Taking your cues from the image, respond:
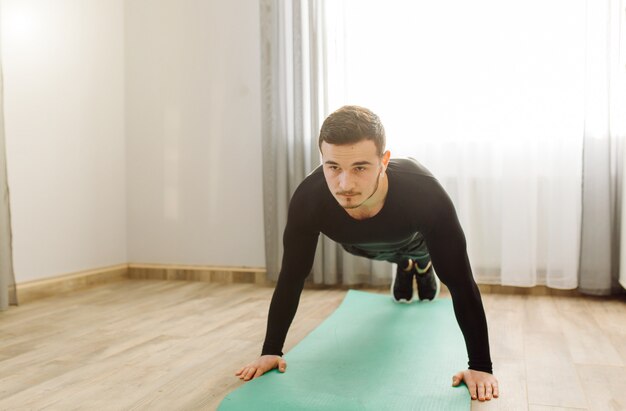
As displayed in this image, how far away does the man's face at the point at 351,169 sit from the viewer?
1.42 m

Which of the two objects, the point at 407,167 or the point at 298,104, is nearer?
the point at 407,167

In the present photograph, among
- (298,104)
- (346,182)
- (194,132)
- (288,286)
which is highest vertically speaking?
(298,104)

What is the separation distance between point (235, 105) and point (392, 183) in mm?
1926

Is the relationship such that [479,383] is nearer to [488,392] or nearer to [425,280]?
[488,392]

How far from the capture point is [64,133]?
120 inches

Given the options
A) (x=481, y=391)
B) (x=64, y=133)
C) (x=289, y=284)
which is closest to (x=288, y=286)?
(x=289, y=284)

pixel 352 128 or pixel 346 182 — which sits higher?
pixel 352 128

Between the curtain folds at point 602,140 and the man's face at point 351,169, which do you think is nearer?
the man's face at point 351,169

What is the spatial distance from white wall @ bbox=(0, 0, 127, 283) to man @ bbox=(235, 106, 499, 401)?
176 cm

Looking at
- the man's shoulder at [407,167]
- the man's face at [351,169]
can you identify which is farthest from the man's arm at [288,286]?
the man's shoulder at [407,167]

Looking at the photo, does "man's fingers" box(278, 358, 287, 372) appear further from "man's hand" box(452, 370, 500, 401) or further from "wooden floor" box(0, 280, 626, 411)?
"man's hand" box(452, 370, 500, 401)

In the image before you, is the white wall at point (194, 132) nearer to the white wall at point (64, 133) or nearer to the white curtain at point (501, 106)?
the white wall at point (64, 133)

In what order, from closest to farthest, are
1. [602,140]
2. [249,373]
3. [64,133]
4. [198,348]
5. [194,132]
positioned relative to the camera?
1. [249,373]
2. [198,348]
3. [602,140]
4. [64,133]
5. [194,132]

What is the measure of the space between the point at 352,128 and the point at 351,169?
4.1 inches
